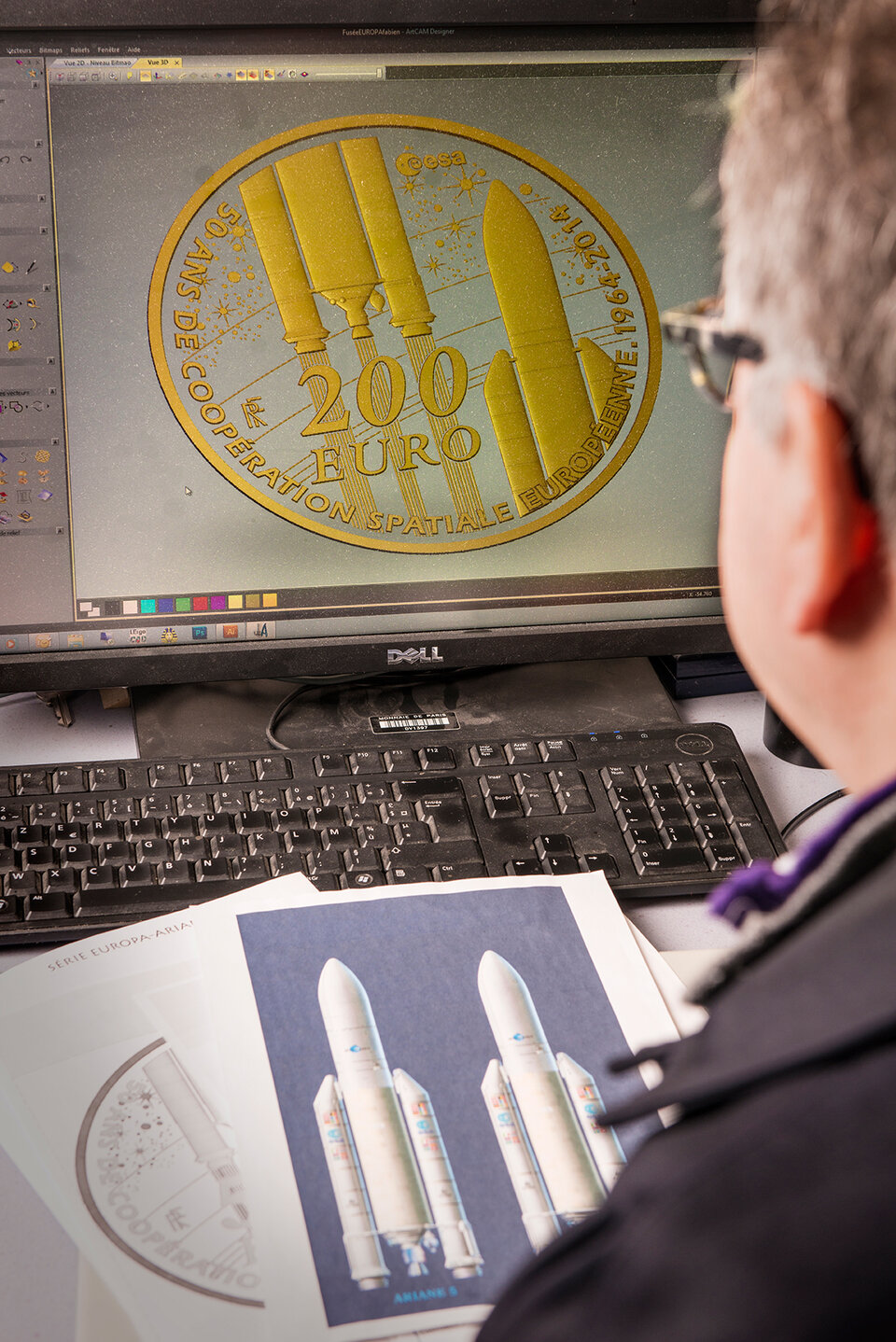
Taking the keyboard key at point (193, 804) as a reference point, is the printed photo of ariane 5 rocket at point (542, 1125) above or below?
below

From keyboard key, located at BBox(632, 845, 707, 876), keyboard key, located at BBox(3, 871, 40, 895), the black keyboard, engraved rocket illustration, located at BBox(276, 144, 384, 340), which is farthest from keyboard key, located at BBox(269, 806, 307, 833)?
engraved rocket illustration, located at BBox(276, 144, 384, 340)

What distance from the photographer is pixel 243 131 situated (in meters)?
0.77

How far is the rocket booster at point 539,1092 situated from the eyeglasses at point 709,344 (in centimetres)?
31

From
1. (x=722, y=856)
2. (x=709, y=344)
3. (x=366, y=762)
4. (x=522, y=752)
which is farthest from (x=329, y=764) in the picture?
(x=709, y=344)

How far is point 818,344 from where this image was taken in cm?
38

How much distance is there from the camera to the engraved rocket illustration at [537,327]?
2.65ft

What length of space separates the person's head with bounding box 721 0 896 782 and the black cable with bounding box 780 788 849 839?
0.36 metres

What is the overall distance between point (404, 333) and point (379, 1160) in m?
0.50

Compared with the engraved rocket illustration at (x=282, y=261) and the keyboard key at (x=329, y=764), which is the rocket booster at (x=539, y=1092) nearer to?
the keyboard key at (x=329, y=764)

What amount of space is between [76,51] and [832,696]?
61cm

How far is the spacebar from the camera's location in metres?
0.70

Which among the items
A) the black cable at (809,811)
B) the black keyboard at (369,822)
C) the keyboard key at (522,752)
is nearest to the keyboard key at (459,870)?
the black keyboard at (369,822)

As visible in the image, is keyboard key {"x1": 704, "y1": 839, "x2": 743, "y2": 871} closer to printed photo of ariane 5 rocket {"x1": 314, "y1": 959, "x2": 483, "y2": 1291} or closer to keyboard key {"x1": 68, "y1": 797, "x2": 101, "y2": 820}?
printed photo of ariane 5 rocket {"x1": 314, "y1": 959, "x2": 483, "y2": 1291}

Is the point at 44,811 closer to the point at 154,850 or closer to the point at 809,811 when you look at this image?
the point at 154,850
